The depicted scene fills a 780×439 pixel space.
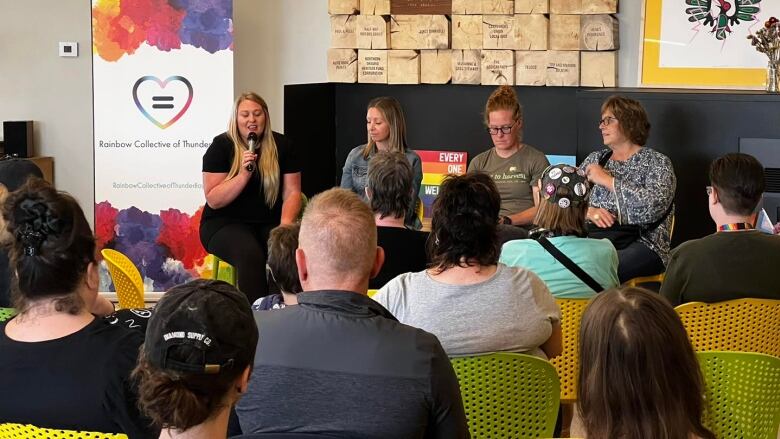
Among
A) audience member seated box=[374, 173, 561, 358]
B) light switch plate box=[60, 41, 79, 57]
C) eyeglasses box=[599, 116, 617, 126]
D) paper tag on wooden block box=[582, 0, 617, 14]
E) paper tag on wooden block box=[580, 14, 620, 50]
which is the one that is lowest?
audience member seated box=[374, 173, 561, 358]

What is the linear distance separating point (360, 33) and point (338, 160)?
94 centimetres

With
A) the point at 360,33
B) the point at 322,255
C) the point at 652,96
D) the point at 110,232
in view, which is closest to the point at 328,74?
the point at 360,33

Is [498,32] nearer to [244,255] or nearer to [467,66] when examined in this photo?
[467,66]

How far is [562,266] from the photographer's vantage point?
3.66 meters

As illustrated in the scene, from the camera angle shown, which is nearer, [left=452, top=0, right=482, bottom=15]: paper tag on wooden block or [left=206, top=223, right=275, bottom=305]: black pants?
[left=206, top=223, right=275, bottom=305]: black pants

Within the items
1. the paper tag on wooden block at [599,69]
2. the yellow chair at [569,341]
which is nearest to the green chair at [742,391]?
the yellow chair at [569,341]

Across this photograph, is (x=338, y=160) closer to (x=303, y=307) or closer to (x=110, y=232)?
(x=110, y=232)

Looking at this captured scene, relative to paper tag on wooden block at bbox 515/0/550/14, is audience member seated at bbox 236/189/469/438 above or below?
below

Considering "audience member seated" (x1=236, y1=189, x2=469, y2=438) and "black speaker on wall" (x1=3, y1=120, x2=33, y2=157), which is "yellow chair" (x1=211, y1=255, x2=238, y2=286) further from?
"audience member seated" (x1=236, y1=189, x2=469, y2=438)

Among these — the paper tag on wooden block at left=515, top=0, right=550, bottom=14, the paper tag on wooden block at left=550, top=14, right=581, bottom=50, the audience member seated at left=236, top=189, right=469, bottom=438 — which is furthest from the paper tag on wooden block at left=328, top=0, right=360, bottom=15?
the audience member seated at left=236, top=189, right=469, bottom=438

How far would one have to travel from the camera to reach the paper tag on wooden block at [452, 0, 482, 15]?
6.71 m

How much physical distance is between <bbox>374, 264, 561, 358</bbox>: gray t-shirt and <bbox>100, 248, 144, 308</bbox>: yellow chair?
3.96ft

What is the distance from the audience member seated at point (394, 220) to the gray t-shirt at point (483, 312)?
83 cm

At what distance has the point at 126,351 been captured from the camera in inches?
92.0
